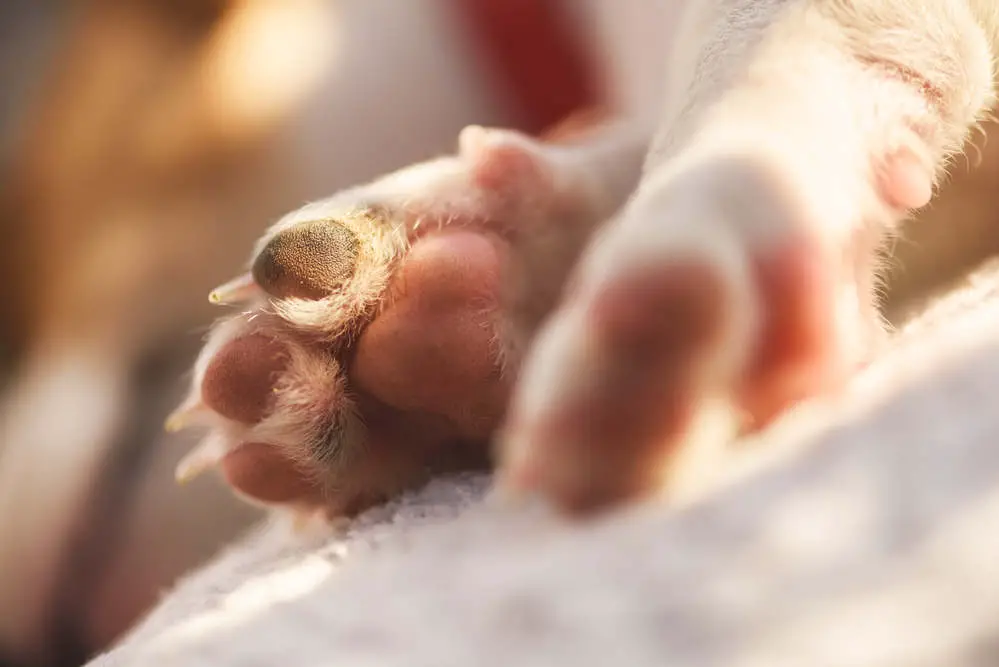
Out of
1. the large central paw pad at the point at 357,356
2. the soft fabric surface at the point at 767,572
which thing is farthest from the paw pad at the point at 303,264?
the soft fabric surface at the point at 767,572

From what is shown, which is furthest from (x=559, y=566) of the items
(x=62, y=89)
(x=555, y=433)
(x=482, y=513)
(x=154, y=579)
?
(x=62, y=89)

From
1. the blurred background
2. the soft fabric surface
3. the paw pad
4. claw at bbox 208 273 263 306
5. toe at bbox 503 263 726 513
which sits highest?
the blurred background

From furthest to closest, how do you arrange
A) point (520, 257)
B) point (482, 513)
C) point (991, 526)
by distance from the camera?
point (520, 257), point (482, 513), point (991, 526)

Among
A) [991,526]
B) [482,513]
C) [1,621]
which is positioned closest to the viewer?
[991,526]

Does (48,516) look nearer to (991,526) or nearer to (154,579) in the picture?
(154,579)

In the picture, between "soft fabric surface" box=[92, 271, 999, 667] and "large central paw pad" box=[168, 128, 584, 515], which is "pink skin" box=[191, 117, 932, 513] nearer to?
"soft fabric surface" box=[92, 271, 999, 667]

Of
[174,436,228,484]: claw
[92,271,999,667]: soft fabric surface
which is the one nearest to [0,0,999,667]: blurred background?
[174,436,228,484]: claw

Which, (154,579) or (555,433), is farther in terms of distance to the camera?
(154,579)

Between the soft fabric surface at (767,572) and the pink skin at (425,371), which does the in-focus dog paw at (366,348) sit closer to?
the pink skin at (425,371)
